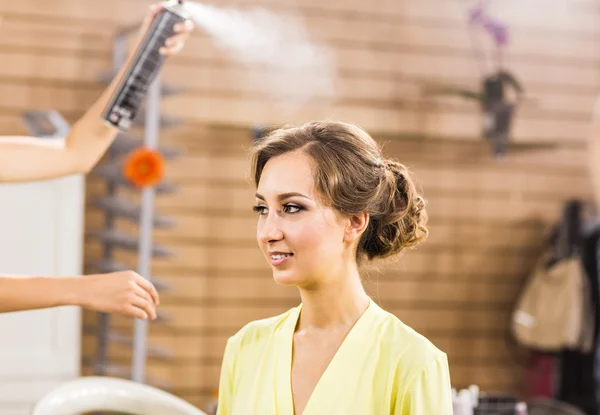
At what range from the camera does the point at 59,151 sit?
1956mm

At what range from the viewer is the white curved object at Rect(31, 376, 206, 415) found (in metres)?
1.93

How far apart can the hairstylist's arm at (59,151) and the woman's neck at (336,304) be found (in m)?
0.62

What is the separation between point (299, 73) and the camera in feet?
16.1

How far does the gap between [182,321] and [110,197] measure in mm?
837

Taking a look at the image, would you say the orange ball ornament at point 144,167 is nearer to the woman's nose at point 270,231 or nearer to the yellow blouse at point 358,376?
the yellow blouse at point 358,376

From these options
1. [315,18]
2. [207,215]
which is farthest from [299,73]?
[207,215]

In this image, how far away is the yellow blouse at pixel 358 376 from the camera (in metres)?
1.48

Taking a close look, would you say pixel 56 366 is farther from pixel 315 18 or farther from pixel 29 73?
pixel 315 18

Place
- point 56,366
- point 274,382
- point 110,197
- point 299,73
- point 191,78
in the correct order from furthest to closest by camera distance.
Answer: point 299,73
point 191,78
point 110,197
point 56,366
point 274,382

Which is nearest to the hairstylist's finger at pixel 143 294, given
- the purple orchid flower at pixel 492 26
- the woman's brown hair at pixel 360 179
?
the woman's brown hair at pixel 360 179

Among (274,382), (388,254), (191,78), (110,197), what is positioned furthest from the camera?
(191,78)

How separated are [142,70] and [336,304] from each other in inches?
25.6

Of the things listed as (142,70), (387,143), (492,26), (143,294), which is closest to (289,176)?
(143,294)

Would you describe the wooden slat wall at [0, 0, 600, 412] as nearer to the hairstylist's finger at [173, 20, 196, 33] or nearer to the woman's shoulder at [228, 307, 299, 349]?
the hairstylist's finger at [173, 20, 196, 33]
